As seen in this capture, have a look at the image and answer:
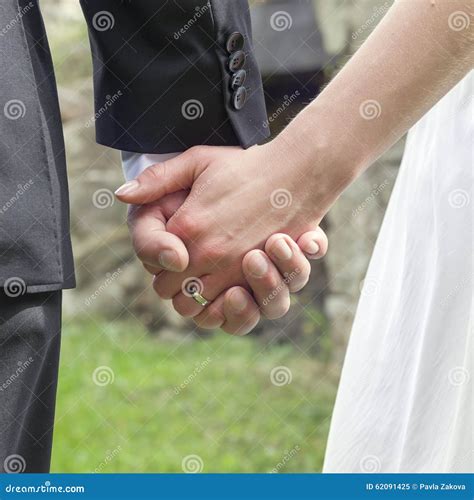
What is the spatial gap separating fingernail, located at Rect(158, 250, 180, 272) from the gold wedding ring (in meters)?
0.06

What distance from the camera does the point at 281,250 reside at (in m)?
1.22

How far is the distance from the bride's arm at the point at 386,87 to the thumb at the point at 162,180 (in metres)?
0.13

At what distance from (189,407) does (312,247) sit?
2.01m

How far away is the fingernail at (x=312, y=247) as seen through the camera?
1.25 m

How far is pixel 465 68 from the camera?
42.6 inches

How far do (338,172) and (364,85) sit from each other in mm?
113
